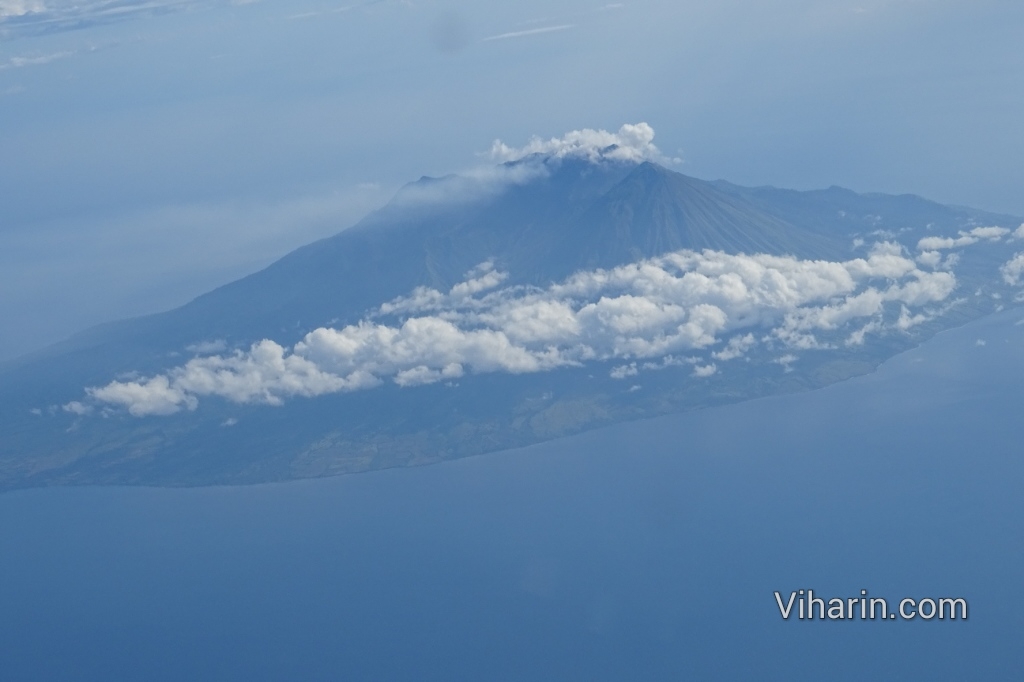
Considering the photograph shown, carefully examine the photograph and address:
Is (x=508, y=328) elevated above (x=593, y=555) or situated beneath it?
elevated above

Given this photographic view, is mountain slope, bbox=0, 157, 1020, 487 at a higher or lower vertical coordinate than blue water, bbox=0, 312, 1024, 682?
higher

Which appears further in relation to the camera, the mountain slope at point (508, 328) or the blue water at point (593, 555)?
the mountain slope at point (508, 328)

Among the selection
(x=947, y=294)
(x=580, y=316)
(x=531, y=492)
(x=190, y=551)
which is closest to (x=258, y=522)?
(x=190, y=551)

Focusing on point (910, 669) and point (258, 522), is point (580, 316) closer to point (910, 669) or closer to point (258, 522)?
point (258, 522)

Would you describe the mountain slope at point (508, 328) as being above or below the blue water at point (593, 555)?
above

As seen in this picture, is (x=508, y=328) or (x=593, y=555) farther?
(x=508, y=328)

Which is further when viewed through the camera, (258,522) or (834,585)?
(258,522)

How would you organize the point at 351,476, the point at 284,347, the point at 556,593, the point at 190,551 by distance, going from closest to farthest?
the point at 556,593 < the point at 190,551 < the point at 351,476 < the point at 284,347

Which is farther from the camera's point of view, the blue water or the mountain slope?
the mountain slope
